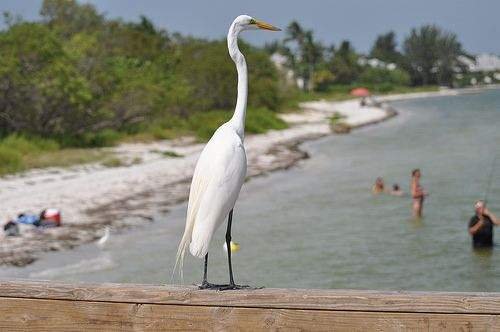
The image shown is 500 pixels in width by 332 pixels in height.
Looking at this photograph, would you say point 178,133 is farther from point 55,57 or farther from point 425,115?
point 425,115

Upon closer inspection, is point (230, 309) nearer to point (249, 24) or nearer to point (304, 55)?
point (249, 24)

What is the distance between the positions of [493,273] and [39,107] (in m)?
18.7

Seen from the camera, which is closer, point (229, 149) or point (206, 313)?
point (206, 313)

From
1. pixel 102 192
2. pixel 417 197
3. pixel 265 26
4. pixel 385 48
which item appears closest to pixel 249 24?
pixel 265 26

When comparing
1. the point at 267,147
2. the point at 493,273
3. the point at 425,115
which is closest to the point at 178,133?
the point at 267,147

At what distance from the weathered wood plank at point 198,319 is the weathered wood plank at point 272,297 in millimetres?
21

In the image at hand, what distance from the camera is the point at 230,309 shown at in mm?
3445

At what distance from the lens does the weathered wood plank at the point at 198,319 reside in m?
3.22

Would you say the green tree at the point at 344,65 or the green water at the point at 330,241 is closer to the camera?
the green water at the point at 330,241

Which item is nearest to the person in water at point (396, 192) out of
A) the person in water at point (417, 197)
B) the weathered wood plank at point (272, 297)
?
the person in water at point (417, 197)

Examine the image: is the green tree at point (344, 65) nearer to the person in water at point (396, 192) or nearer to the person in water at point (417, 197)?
the person in water at point (396, 192)

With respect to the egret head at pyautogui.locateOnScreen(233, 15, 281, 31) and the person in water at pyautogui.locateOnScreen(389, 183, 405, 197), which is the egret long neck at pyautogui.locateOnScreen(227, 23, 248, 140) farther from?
the person in water at pyautogui.locateOnScreen(389, 183, 405, 197)

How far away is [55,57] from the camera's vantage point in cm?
2853

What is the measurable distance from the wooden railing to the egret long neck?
41.7 inches
